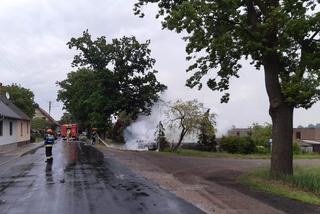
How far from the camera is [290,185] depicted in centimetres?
1634

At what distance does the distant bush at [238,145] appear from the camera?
39.7 m

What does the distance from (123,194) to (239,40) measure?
26.5ft

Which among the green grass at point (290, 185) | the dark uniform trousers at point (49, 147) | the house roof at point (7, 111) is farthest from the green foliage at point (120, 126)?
the green grass at point (290, 185)

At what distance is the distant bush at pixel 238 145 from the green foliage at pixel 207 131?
0.91 meters

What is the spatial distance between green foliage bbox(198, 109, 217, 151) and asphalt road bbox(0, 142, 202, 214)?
59.1ft

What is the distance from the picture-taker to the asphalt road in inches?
448

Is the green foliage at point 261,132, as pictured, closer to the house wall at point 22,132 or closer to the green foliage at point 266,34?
the house wall at point 22,132

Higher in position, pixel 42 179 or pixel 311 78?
pixel 311 78

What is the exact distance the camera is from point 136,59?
54.4m

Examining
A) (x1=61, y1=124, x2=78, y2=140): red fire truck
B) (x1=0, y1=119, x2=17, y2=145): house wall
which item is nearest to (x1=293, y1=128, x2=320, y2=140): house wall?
(x1=61, y1=124, x2=78, y2=140): red fire truck

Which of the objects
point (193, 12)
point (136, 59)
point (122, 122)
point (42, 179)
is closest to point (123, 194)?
point (42, 179)

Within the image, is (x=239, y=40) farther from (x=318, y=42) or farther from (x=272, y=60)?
(x=318, y=42)

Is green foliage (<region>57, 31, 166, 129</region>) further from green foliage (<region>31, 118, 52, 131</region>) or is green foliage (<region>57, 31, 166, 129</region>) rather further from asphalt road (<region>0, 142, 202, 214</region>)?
green foliage (<region>31, 118, 52, 131</region>)

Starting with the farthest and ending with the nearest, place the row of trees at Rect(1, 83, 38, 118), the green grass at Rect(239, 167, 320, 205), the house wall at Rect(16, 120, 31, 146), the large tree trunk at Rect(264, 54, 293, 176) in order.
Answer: the row of trees at Rect(1, 83, 38, 118)
the house wall at Rect(16, 120, 31, 146)
the large tree trunk at Rect(264, 54, 293, 176)
the green grass at Rect(239, 167, 320, 205)
